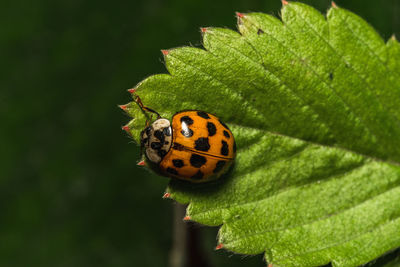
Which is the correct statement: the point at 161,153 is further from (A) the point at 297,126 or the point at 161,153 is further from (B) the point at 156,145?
(A) the point at 297,126

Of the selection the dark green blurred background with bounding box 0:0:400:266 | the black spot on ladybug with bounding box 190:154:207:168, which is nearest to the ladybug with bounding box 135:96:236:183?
the black spot on ladybug with bounding box 190:154:207:168

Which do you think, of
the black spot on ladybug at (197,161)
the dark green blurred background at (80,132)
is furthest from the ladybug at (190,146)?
the dark green blurred background at (80,132)

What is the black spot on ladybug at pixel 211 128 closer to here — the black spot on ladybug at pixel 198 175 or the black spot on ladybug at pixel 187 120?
the black spot on ladybug at pixel 187 120

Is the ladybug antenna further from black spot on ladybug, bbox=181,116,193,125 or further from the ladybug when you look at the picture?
black spot on ladybug, bbox=181,116,193,125

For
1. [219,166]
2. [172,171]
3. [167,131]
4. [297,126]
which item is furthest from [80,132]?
[297,126]

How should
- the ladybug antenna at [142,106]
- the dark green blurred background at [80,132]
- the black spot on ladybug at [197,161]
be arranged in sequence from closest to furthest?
1. the ladybug antenna at [142,106]
2. the black spot on ladybug at [197,161]
3. the dark green blurred background at [80,132]
